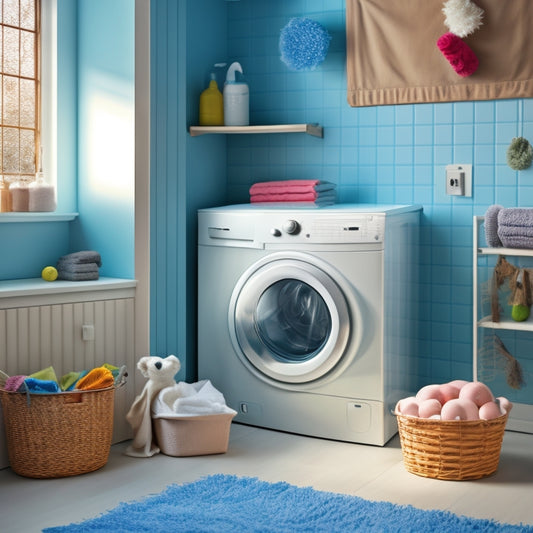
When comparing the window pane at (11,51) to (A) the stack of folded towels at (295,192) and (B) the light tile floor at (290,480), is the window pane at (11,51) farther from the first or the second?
(B) the light tile floor at (290,480)

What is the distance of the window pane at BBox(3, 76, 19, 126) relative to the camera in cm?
337

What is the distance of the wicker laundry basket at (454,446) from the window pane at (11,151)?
1836 millimetres

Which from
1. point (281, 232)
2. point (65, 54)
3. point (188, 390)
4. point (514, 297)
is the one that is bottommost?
point (188, 390)

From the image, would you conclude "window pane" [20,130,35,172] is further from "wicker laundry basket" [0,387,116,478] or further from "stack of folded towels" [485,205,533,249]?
→ "stack of folded towels" [485,205,533,249]

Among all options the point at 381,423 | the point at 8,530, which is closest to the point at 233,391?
the point at 381,423

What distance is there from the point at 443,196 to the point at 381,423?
104 centimetres

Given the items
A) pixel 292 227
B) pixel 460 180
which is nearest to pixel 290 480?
pixel 292 227

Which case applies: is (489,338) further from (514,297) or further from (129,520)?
(129,520)

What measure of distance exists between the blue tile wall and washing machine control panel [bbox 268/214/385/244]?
1.75 ft

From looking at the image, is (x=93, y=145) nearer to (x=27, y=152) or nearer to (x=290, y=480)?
(x=27, y=152)

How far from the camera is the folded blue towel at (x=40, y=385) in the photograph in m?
2.84

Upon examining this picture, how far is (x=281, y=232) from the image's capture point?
345cm

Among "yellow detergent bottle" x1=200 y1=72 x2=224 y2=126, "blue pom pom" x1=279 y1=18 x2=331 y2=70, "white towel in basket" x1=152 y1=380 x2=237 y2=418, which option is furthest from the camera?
"yellow detergent bottle" x1=200 y1=72 x2=224 y2=126

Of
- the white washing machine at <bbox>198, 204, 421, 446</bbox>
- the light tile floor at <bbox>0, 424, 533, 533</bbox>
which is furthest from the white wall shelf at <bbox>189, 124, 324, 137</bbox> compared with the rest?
the light tile floor at <bbox>0, 424, 533, 533</bbox>
